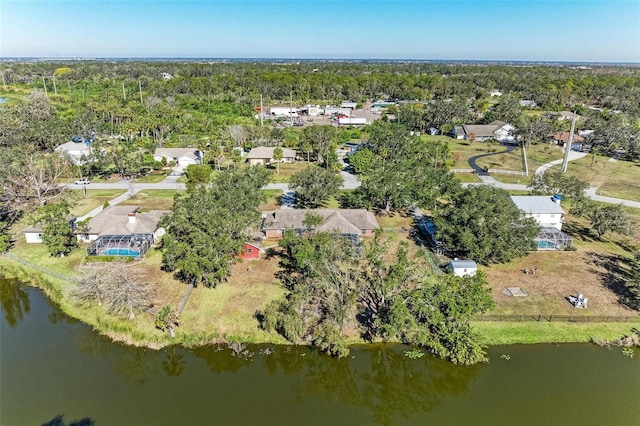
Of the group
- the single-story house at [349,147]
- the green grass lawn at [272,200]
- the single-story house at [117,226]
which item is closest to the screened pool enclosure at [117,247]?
the single-story house at [117,226]

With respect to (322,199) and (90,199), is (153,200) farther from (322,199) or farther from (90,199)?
(322,199)

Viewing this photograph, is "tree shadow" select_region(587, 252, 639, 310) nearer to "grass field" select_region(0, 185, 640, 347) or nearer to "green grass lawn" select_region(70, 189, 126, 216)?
"grass field" select_region(0, 185, 640, 347)

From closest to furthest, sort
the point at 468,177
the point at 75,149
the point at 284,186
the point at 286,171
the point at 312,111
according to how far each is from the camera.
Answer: the point at 284,186
the point at 468,177
the point at 286,171
the point at 75,149
the point at 312,111

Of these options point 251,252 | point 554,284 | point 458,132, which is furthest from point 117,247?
point 458,132

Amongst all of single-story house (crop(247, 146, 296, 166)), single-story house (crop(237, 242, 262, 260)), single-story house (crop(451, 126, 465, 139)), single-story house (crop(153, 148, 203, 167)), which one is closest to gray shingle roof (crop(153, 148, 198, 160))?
single-story house (crop(153, 148, 203, 167))

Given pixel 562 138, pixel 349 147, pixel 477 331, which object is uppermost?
pixel 562 138

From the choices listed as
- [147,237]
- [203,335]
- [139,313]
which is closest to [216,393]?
[203,335]

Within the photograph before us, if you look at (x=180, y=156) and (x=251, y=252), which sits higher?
(x=180, y=156)
